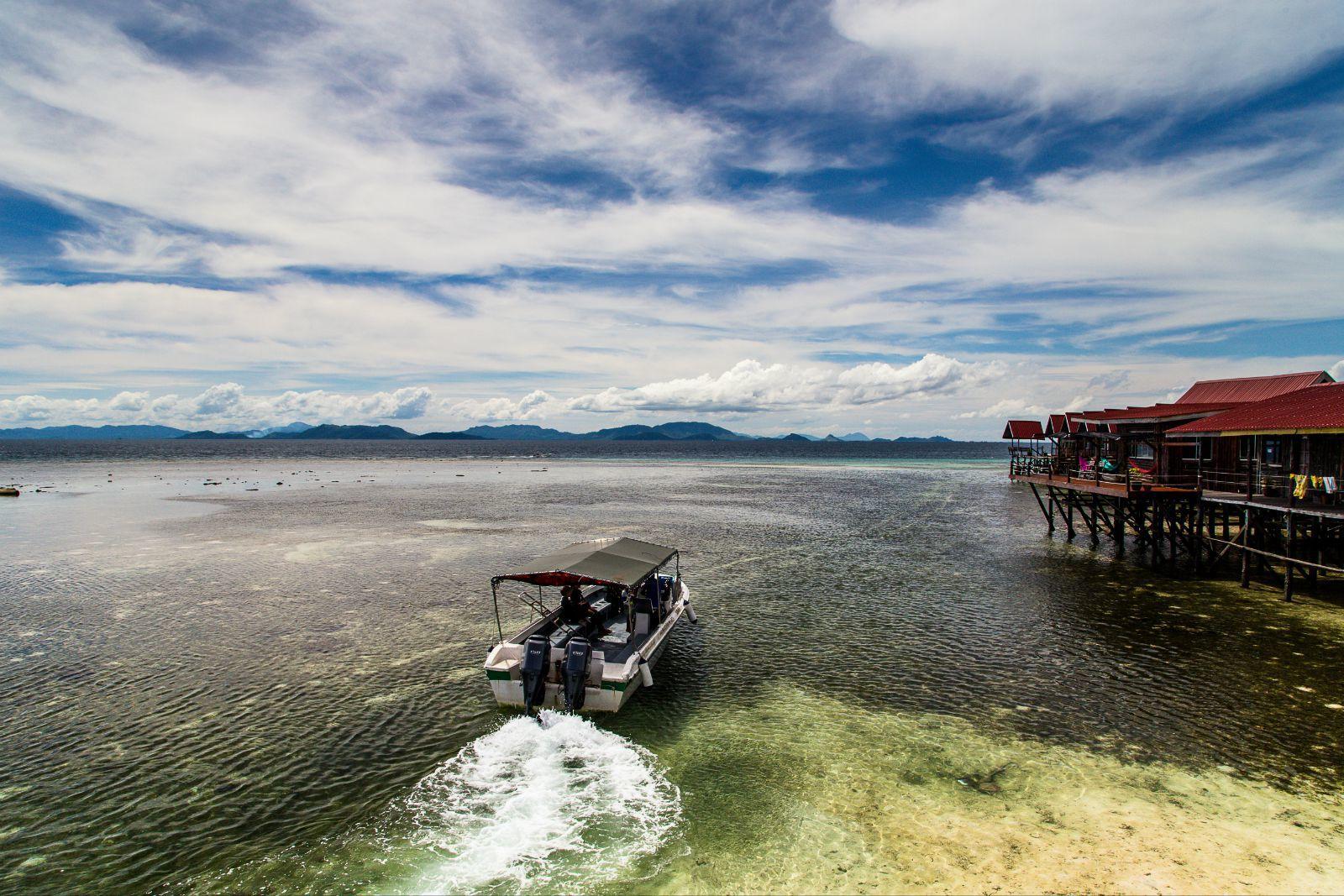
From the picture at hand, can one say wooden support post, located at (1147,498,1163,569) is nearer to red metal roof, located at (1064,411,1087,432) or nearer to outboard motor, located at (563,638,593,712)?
red metal roof, located at (1064,411,1087,432)

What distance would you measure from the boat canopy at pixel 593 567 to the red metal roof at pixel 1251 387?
38.2m

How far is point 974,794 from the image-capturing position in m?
12.1

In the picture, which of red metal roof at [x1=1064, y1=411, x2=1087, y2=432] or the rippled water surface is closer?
the rippled water surface

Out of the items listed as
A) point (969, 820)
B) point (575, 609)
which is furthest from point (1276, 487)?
point (575, 609)

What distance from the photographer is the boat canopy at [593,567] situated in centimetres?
1719

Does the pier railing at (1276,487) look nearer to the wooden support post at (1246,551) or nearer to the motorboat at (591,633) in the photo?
the wooden support post at (1246,551)

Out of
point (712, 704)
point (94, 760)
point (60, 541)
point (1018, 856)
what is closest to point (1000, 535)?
point (712, 704)

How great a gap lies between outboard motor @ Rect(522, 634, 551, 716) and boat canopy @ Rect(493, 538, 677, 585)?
79.2 inches

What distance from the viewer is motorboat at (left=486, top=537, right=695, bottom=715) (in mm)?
15367

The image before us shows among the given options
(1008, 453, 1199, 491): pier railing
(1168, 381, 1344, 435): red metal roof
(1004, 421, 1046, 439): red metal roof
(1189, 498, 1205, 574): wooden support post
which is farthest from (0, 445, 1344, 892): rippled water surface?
(1004, 421, 1046, 439): red metal roof

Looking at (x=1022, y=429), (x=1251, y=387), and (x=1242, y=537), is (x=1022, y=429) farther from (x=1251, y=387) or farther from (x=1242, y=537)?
(x=1242, y=537)

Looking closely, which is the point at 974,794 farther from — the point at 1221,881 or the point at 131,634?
the point at 131,634

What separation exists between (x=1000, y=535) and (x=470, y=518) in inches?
1450

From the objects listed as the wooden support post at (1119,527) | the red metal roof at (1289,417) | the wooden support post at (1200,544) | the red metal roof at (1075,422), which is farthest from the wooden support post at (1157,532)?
the red metal roof at (1075,422)
